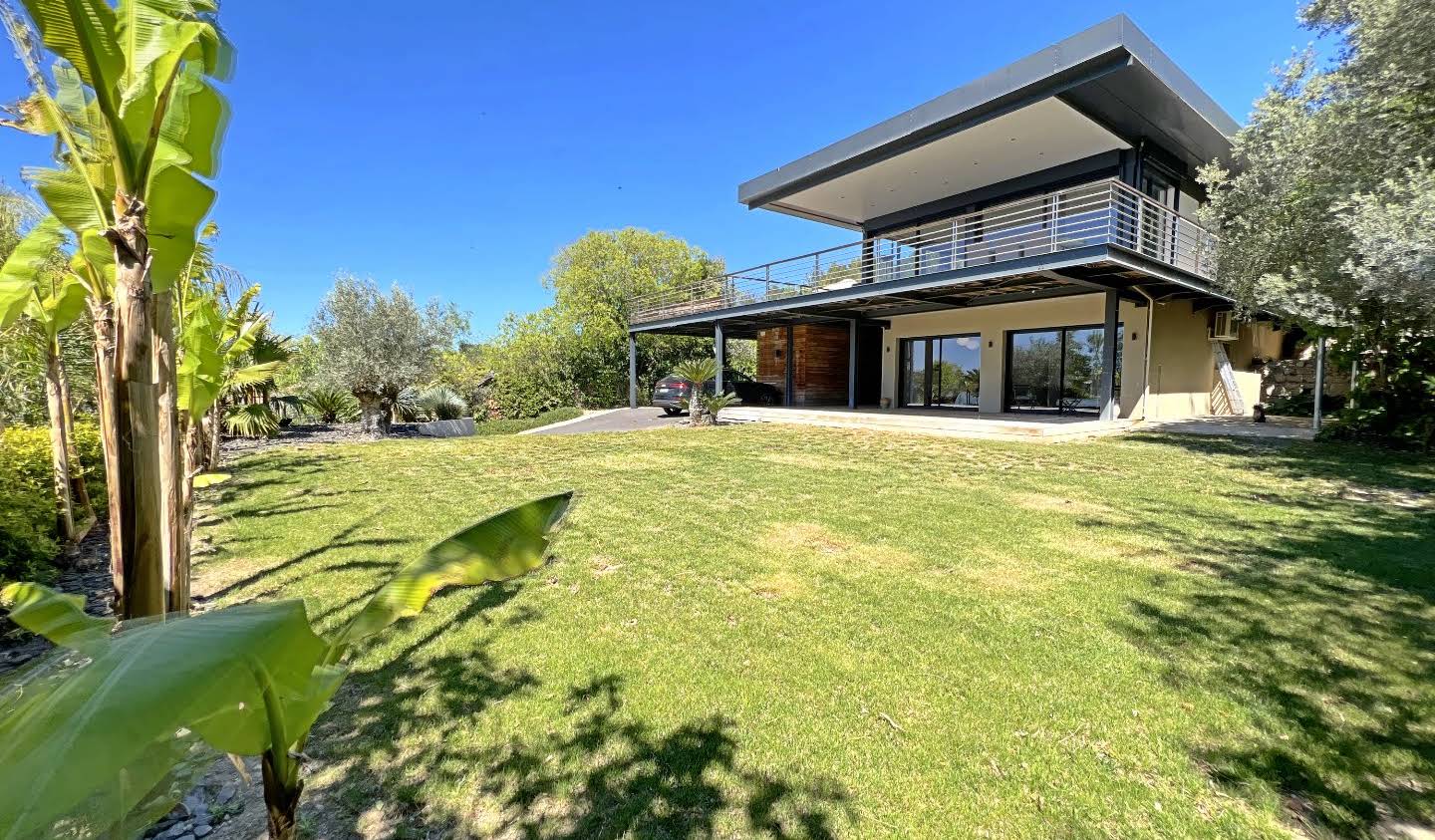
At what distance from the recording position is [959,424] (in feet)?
43.8

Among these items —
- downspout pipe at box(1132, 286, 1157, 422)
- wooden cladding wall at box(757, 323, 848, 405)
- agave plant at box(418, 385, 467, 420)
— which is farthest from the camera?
wooden cladding wall at box(757, 323, 848, 405)

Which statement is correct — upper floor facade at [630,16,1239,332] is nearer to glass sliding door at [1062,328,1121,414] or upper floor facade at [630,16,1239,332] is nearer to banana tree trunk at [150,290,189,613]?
glass sliding door at [1062,328,1121,414]

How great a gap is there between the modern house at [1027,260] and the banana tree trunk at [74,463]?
13.8m

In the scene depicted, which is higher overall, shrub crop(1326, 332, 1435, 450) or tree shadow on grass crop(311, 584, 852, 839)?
shrub crop(1326, 332, 1435, 450)

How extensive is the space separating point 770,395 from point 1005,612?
62.3 feet

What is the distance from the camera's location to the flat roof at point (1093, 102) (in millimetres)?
10164

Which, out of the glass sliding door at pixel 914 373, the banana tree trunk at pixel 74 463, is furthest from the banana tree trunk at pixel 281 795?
the glass sliding door at pixel 914 373

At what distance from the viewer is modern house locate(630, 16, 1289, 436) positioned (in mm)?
11539

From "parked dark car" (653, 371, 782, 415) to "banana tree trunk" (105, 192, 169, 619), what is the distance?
16143mm

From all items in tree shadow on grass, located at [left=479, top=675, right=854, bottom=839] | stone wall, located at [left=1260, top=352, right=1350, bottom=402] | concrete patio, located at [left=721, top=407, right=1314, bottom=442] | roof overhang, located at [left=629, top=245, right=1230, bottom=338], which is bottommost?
tree shadow on grass, located at [left=479, top=675, right=854, bottom=839]

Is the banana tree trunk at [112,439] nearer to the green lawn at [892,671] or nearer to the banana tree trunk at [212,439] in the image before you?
the green lawn at [892,671]

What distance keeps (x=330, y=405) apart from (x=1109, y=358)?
21.3 metres

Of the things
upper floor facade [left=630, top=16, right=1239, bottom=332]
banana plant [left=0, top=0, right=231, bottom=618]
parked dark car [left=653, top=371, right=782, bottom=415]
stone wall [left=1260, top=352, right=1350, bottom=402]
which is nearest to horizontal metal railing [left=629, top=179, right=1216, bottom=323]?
upper floor facade [left=630, top=16, right=1239, bottom=332]

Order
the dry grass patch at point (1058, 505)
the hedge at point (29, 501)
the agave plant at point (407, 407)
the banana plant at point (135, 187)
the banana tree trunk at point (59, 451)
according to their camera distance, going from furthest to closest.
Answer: the agave plant at point (407, 407) → the dry grass patch at point (1058, 505) → the banana tree trunk at point (59, 451) → the hedge at point (29, 501) → the banana plant at point (135, 187)
